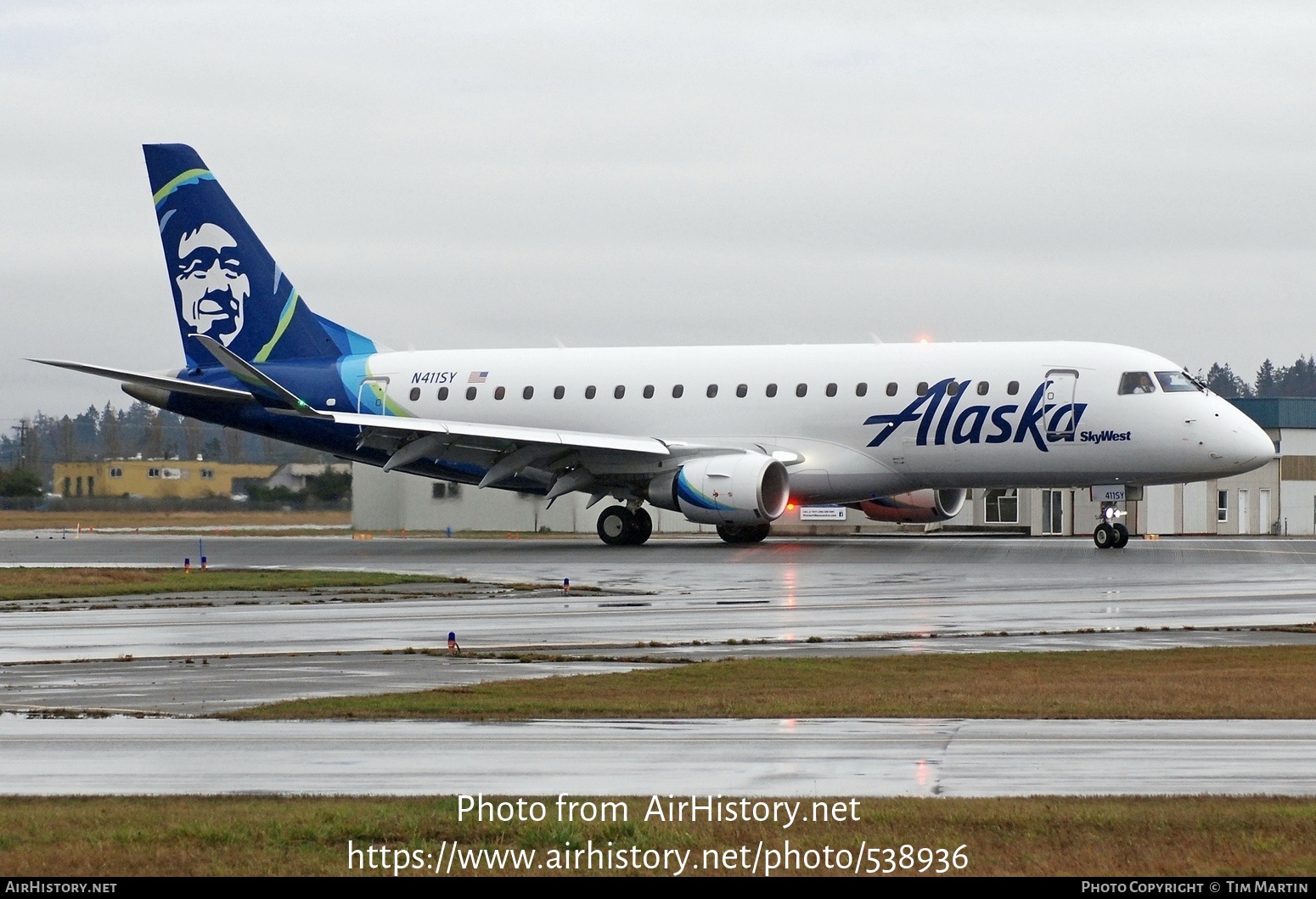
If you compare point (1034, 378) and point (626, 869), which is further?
point (1034, 378)

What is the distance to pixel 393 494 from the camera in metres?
56.6

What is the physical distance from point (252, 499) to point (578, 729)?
153ft

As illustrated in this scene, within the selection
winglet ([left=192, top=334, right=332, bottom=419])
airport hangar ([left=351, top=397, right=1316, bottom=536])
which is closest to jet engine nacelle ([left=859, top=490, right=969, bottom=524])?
airport hangar ([left=351, top=397, right=1316, bottom=536])

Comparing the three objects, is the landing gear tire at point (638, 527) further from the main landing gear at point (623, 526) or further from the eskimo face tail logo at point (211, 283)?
the eskimo face tail logo at point (211, 283)

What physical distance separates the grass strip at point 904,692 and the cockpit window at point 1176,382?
21676mm

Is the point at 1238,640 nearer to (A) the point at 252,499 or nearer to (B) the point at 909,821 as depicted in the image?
(B) the point at 909,821

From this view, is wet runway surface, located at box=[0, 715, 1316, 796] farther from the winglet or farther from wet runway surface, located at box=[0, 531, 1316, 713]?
the winglet

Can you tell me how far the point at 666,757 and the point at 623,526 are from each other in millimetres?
32021

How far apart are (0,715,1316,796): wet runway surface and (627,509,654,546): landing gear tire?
3030cm

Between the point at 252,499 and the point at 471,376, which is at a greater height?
the point at 471,376

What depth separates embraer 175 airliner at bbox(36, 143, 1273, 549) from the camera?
3831cm

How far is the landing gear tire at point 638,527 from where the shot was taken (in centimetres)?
4319

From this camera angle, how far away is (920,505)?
43.2 meters

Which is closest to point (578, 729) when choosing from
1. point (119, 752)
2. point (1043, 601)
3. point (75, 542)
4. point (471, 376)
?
point (119, 752)
